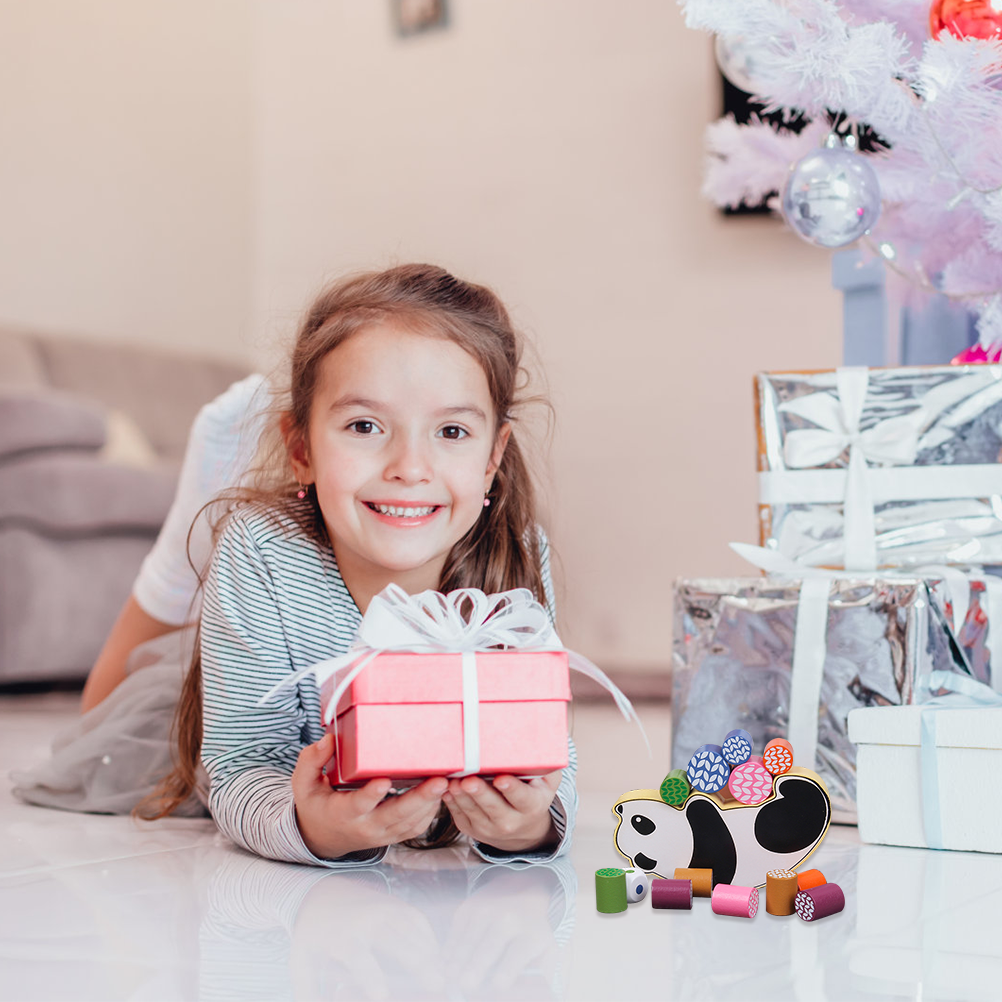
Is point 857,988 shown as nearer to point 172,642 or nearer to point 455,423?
point 455,423

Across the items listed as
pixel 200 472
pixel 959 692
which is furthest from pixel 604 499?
pixel 959 692

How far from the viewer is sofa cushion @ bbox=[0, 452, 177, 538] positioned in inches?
91.4

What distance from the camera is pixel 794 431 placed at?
1247 mm

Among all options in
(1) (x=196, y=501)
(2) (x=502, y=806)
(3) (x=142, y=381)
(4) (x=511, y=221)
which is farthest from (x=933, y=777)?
(3) (x=142, y=381)

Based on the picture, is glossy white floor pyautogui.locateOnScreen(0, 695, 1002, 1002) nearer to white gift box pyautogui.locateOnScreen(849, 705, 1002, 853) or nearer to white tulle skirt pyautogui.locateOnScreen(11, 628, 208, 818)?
white gift box pyautogui.locateOnScreen(849, 705, 1002, 853)

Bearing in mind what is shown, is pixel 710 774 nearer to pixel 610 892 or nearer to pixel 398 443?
pixel 610 892

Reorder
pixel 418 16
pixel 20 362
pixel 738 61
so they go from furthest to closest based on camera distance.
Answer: pixel 418 16
pixel 20 362
pixel 738 61

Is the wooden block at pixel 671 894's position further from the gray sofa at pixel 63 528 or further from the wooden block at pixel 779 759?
the gray sofa at pixel 63 528

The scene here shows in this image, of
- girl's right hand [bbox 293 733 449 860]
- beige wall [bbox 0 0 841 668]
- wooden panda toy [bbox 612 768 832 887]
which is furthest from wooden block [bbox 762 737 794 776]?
beige wall [bbox 0 0 841 668]

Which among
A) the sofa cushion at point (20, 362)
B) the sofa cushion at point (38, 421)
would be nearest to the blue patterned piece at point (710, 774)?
the sofa cushion at point (38, 421)

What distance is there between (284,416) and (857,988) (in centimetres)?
65

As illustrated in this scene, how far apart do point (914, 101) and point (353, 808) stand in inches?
36.0

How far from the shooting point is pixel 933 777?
99cm

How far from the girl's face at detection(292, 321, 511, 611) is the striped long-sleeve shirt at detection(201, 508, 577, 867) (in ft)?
0.20
